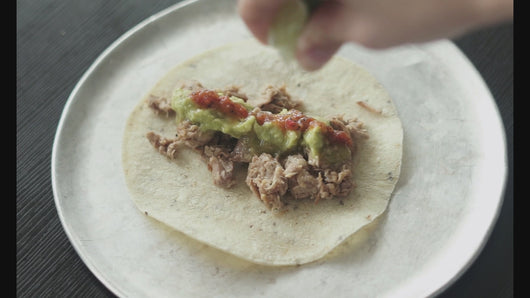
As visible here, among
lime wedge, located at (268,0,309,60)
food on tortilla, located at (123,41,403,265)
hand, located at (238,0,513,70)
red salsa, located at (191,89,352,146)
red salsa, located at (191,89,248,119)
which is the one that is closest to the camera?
hand, located at (238,0,513,70)

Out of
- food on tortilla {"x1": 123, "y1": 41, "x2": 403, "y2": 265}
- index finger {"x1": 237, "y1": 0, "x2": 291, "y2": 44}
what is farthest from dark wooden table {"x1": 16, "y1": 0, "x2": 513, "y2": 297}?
index finger {"x1": 237, "y1": 0, "x2": 291, "y2": 44}

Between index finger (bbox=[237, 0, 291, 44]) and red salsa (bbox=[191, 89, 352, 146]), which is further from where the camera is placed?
red salsa (bbox=[191, 89, 352, 146])

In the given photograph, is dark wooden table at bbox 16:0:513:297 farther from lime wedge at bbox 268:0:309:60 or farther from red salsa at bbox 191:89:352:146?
lime wedge at bbox 268:0:309:60

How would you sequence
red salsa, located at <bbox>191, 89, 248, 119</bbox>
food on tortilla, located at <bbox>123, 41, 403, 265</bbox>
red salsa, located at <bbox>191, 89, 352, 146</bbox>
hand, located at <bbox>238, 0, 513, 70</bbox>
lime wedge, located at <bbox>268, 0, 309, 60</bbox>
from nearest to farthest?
hand, located at <bbox>238, 0, 513, 70</bbox>
lime wedge, located at <bbox>268, 0, 309, 60</bbox>
food on tortilla, located at <bbox>123, 41, 403, 265</bbox>
red salsa, located at <bbox>191, 89, 352, 146</bbox>
red salsa, located at <bbox>191, 89, 248, 119</bbox>

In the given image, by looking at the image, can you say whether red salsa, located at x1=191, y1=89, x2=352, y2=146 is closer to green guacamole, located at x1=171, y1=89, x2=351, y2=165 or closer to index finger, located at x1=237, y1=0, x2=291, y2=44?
green guacamole, located at x1=171, y1=89, x2=351, y2=165

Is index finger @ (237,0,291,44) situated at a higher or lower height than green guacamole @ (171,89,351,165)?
higher

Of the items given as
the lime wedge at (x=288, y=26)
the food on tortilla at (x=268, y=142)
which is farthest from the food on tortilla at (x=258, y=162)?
the lime wedge at (x=288, y=26)

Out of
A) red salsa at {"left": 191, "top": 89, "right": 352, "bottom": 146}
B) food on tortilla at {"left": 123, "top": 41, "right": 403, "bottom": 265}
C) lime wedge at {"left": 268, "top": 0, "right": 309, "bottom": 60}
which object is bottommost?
food on tortilla at {"left": 123, "top": 41, "right": 403, "bottom": 265}

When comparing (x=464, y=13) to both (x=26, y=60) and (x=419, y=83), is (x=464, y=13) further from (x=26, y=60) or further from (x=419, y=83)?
(x=26, y=60)

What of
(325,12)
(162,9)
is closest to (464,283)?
(325,12)

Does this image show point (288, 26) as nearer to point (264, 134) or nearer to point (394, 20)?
point (394, 20)
